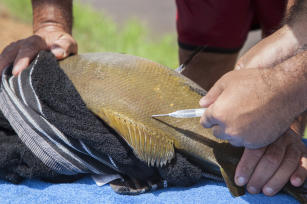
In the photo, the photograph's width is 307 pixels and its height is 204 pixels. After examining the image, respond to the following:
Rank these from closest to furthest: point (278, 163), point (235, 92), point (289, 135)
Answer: point (235, 92)
point (278, 163)
point (289, 135)

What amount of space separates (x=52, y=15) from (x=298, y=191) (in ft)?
4.60

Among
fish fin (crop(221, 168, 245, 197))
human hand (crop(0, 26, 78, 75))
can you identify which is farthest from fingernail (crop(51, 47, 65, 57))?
fish fin (crop(221, 168, 245, 197))

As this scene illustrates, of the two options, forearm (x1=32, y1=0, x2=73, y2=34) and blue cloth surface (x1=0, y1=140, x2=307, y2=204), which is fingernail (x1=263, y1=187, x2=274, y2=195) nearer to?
blue cloth surface (x1=0, y1=140, x2=307, y2=204)

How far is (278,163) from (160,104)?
477 mm

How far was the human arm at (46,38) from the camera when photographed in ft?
5.37

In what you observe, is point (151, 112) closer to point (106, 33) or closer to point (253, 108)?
point (253, 108)

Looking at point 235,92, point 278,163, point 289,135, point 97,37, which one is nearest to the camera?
point 235,92

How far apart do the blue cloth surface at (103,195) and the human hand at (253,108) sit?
0.25 metres

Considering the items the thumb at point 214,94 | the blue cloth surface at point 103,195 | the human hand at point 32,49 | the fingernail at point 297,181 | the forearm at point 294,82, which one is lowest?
the blue cloth surface at point 103,195

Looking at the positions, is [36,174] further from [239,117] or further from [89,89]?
[239,117]

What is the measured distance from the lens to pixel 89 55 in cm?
157

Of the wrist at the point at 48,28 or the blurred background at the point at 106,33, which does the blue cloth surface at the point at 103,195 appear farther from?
the blurred background at the point at 106,33

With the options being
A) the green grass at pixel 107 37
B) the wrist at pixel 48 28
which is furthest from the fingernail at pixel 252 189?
the green grass at pixel 107 37

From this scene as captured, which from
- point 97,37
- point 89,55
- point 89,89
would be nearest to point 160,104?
point 89,89
